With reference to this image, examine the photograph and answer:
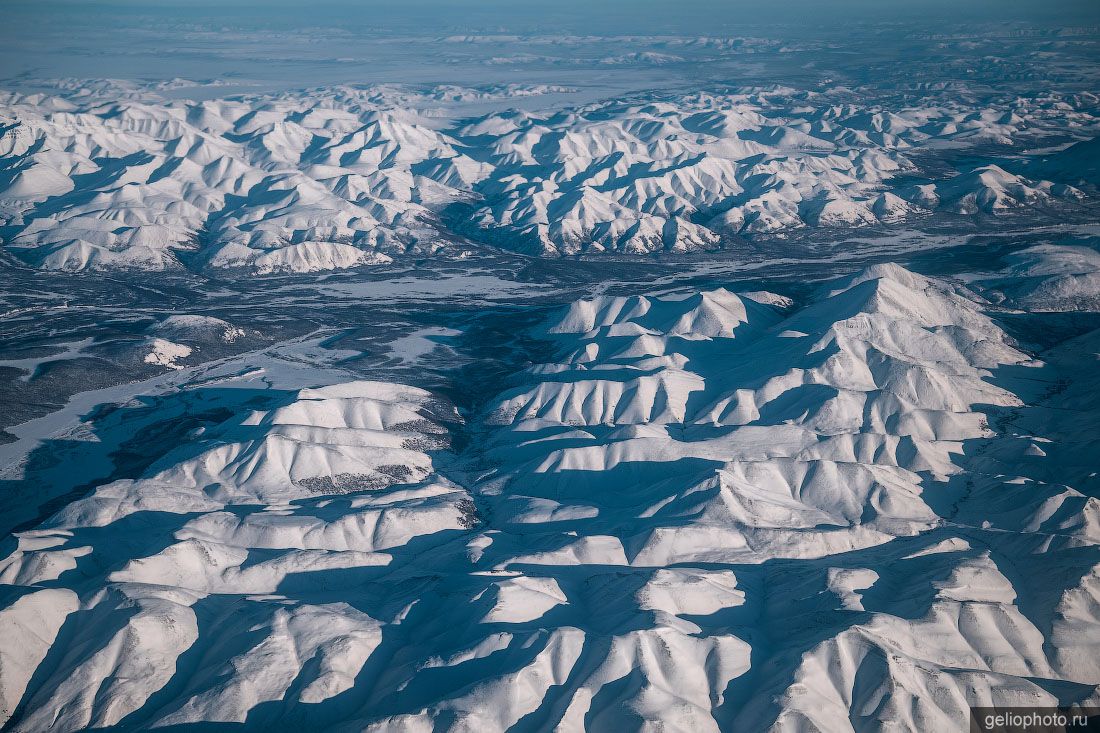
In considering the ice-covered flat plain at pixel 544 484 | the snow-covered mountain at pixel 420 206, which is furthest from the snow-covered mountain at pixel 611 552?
the snow-covered mountain at pixel 420 206

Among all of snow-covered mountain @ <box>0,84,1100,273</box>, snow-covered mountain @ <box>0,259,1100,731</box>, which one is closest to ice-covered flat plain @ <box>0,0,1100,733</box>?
snow-covered mountain @ <box>0,259,1100,731</box>

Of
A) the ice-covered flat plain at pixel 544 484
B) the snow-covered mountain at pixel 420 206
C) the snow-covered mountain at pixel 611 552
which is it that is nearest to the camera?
the snow-covered mountain at pixel 611 552

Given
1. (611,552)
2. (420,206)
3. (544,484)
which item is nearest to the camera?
(611,552)

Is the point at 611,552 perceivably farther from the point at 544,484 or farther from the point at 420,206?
the point at 420,206

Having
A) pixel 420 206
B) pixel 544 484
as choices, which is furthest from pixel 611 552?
pixel 420 206

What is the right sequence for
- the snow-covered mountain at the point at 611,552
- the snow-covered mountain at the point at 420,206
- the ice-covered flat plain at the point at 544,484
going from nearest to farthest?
the snow-covered mountain at the point at 611,552 → the ice-covered flat plain at the point at 544,484 → the snow-covered mountain at the point at 420,206

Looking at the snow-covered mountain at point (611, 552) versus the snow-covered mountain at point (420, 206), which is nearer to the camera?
the snow-covered mountain at point (611, 552)

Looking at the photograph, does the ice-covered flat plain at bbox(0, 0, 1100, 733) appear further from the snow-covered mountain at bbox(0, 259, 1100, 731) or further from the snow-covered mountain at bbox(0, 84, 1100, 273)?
the snow-covered mountain at bbox(0, 84, 1100, 273)

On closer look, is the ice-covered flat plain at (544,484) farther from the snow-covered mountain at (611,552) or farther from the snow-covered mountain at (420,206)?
the snow-covered mountain at (420,206)

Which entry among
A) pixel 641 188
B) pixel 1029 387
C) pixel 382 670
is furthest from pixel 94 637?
pixel 641 188

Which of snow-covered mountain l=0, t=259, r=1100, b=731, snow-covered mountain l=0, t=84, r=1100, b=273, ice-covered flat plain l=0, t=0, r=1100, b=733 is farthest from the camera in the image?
snow-covered mountain l=0, t=84, r=1100, b=273
